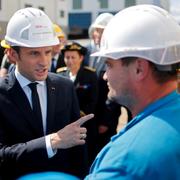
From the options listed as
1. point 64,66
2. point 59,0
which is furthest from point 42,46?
point 59,0

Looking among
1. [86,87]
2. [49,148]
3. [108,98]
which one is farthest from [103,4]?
[108,98]

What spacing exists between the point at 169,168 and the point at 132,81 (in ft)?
1.19

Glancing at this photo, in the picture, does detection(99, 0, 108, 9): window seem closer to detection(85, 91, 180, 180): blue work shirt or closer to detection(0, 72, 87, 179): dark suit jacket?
detection(0, 72, 87, 179): dark suit jacket

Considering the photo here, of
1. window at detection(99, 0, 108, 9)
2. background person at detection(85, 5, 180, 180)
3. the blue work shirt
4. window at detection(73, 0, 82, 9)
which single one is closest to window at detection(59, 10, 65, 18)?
window at detection(73, 0, 82, 9)

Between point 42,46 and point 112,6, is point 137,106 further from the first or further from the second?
point 112,6

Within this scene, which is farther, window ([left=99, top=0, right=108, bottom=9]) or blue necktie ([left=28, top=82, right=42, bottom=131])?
window ([left=99, top=0, right=108, bottom=9])

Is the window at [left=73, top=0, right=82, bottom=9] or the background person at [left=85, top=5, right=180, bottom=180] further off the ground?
the background person at [left=85, top=5, right=180, bottom=180]

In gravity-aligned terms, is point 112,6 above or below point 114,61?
below

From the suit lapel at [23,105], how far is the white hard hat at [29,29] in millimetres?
271

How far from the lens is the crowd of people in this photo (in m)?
1.54

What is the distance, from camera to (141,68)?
169 centimetres

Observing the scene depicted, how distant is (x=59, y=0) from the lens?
4394 centimetres

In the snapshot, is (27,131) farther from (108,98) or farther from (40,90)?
(108,98)

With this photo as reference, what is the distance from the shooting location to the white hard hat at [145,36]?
5.51ft
